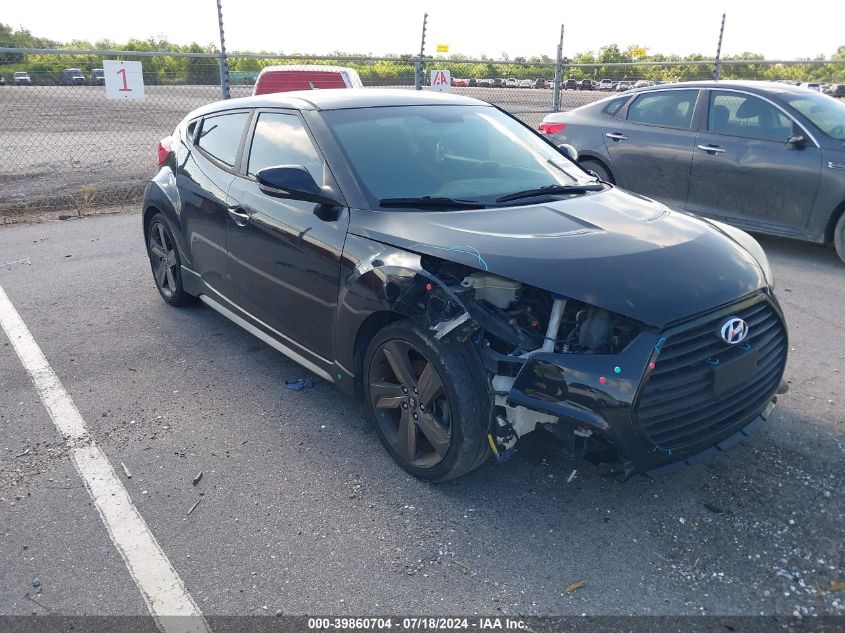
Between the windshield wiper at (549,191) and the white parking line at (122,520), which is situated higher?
the windshield wiper at (549,191)

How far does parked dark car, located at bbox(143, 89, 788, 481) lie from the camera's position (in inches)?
108

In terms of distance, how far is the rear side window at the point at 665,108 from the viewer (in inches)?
292

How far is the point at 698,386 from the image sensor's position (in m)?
2.79

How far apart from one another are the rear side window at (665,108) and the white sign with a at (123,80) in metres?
6.97

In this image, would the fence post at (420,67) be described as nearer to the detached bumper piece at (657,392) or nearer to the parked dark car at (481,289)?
the parked dark car at (481,289)

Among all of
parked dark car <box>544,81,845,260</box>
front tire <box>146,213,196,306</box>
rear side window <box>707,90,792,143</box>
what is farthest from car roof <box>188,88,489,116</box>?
rear side window <box>707,90,792,143</box>

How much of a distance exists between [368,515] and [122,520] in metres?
1.07

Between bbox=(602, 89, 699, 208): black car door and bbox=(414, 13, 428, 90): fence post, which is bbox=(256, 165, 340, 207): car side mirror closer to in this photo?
bbox=(602, 89, 699, 208): black car door

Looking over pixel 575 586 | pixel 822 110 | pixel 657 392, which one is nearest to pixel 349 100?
pixel 657 392

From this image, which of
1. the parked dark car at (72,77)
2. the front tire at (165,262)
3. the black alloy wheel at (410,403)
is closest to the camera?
the black alloy wheel at (410,403)

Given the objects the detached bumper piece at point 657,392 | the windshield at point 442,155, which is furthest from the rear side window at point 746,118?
the detached bumper piece at point 657,392

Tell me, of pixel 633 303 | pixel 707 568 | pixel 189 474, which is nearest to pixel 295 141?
pixel 189 474

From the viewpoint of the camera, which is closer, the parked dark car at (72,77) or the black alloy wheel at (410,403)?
the black alloy wheel at (410,403)

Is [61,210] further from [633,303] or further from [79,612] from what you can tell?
[633,303]
